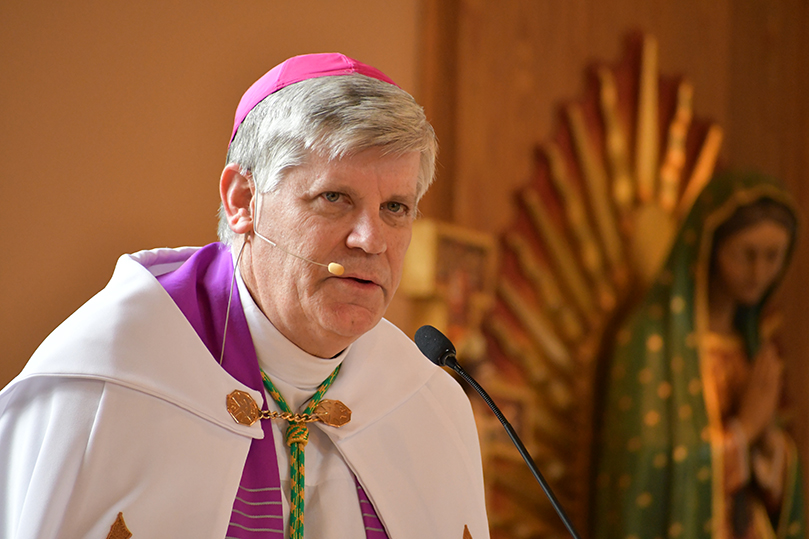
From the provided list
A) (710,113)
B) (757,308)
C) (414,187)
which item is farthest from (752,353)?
(414,187)

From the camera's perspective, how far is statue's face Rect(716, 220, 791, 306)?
4.41 m

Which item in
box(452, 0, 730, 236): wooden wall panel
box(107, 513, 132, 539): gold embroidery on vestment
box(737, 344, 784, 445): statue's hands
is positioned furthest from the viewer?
box(737, 344, 784, 445): statue's hands

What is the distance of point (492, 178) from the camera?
397 cm

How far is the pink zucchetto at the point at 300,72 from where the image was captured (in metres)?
1.81

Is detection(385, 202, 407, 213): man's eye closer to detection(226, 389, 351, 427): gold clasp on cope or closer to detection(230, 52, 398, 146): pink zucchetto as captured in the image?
detection(230, 52, 398, 146): pink zucchetto

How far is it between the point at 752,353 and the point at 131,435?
385 cm

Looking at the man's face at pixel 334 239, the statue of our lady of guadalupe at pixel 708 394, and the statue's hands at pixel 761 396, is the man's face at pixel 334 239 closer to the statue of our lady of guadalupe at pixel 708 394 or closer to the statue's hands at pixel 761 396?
the statue of our lady of guadalupe at pixel 708 394

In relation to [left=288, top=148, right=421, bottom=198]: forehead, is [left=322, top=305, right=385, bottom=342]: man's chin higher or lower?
lower

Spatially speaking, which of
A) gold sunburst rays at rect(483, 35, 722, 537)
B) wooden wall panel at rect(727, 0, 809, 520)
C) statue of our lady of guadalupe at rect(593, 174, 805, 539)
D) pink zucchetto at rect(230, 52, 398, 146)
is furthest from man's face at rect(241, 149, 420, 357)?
wooden wall panel at rect(727, 0, 809, 520)

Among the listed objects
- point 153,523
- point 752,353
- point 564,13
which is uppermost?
point 564,13

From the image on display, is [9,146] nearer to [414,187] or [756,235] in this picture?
[414,187]

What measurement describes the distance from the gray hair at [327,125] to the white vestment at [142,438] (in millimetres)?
355

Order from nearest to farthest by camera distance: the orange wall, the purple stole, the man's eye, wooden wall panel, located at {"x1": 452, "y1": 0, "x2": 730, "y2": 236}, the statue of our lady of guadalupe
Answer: the purple stole → the man's eye → the orange wall → wooden wall panel, located at {"x1": 452, "y1": 0, "x2": 730, "y2": 236} → the statue of our lady of guadalupe

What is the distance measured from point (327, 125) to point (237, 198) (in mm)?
282
